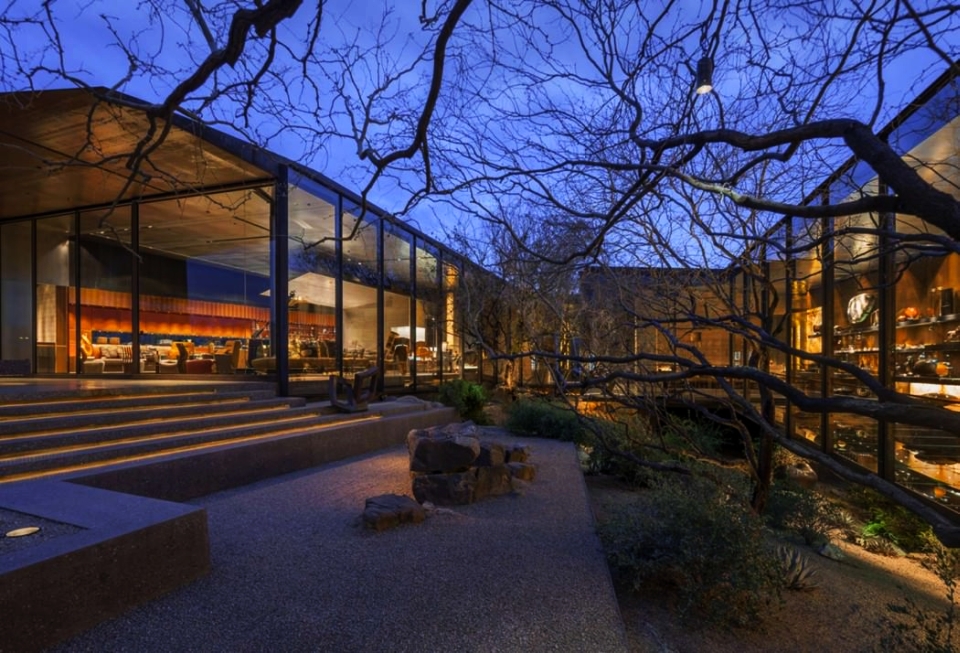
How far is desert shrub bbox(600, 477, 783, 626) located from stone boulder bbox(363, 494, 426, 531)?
5.58 ft

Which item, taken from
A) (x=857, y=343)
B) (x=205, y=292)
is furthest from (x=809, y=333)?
(x=205, y=292)

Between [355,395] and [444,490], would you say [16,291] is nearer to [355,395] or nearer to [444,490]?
[355,395]

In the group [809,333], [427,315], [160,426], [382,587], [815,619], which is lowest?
[815,619]

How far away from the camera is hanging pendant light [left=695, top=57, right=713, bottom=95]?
333 cm

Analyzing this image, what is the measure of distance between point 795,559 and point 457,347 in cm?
1546

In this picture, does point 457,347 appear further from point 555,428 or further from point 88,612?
point 88,612

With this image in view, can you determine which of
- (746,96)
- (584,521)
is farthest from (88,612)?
(746,96)

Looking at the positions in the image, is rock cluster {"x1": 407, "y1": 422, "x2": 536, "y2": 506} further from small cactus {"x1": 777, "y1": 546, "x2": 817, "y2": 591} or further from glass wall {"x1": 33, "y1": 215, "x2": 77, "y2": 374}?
glass wall {"x1": 33, "y1": 215, "x2": 77, "y2": 374}

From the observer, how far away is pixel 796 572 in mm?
4465

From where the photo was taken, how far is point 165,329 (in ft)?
45.3

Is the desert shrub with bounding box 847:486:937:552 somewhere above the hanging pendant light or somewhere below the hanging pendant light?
below

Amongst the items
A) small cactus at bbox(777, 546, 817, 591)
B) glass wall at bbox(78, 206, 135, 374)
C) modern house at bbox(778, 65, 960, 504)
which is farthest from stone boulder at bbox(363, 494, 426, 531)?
glass wall at bbox(78, 206, 135, 374)

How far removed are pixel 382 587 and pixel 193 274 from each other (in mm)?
12711

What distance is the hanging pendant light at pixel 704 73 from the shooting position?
3332 mm
